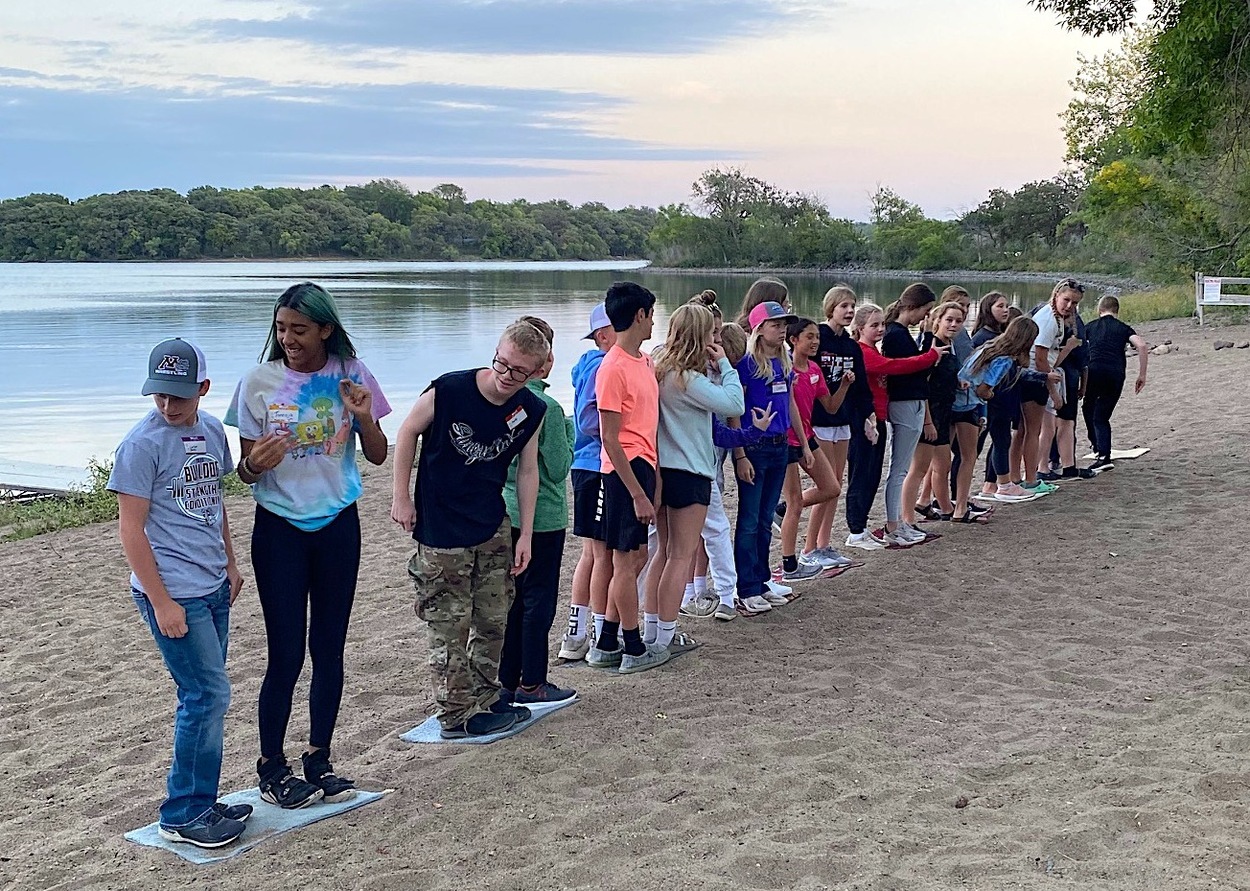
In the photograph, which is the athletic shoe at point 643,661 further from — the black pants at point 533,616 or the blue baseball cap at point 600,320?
the blue baseball cap at point 600,320

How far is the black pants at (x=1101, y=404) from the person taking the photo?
11.1 m

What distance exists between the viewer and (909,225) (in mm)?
104688

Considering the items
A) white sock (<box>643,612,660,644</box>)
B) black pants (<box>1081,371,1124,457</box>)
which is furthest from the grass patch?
black pants (<box>1081,371,1124,457</box>)

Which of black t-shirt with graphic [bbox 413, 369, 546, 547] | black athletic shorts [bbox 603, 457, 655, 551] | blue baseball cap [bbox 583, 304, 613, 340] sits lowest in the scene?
black athletic shorts [bbox 603, 457, 655, 551]

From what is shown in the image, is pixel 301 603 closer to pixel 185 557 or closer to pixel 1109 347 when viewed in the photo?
pixel 185 557

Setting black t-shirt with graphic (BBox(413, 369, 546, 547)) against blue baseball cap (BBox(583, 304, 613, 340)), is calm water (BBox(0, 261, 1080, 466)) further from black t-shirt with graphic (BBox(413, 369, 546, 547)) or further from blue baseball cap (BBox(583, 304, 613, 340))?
black t-shirt with graphic (BBox(413, 369, 546, 547))

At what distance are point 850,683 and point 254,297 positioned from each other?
63909 mm

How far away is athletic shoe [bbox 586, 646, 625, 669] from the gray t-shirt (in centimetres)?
237

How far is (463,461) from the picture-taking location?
460 cm

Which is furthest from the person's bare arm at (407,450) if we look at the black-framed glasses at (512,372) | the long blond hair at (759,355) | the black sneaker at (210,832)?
the long blond hair at (759,355)

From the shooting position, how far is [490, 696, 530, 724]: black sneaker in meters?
5.03

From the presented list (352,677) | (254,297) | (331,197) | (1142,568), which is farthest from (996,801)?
(331,197)

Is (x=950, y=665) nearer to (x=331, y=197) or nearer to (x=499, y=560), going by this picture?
(x=499, y=560)

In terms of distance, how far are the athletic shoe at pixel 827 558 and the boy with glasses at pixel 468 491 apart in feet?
11.1
